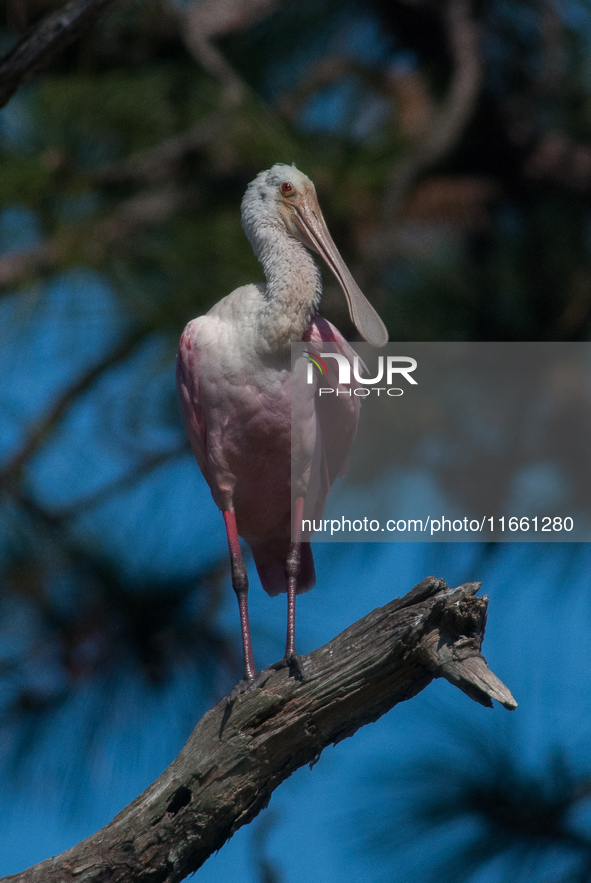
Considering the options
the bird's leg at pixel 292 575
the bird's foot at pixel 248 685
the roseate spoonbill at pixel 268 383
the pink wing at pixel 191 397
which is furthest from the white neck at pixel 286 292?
the bird's foot at pixel 248 685

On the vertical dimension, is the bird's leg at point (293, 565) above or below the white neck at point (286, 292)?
below

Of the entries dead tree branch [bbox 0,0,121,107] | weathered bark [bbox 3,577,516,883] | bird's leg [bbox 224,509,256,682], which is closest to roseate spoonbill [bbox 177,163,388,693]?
bird's leg [bbox 224,509,256,682]

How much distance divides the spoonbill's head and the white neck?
58 millimetres

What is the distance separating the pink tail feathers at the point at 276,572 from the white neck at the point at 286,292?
902mm

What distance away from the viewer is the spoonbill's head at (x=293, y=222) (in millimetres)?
3529

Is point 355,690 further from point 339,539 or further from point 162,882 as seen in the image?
point 339,539

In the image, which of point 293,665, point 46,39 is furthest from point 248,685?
point 46,39

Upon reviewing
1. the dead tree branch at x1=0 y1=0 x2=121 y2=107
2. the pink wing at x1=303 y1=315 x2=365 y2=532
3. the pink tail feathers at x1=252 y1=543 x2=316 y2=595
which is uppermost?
the dead tree branch at x1=0 y1=0 x2=121 y2=107

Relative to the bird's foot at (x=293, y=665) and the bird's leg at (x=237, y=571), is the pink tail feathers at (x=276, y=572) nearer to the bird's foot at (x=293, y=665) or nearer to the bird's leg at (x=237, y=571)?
the bird's leg at (x=237, y=571)

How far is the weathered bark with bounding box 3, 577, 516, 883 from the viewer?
2666mm

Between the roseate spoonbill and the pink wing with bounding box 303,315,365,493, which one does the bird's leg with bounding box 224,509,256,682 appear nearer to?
the roseate spoonbill

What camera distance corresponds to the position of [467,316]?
615 cm

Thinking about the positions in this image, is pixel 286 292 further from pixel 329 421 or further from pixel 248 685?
pixel 248 685

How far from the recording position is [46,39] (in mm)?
3166
